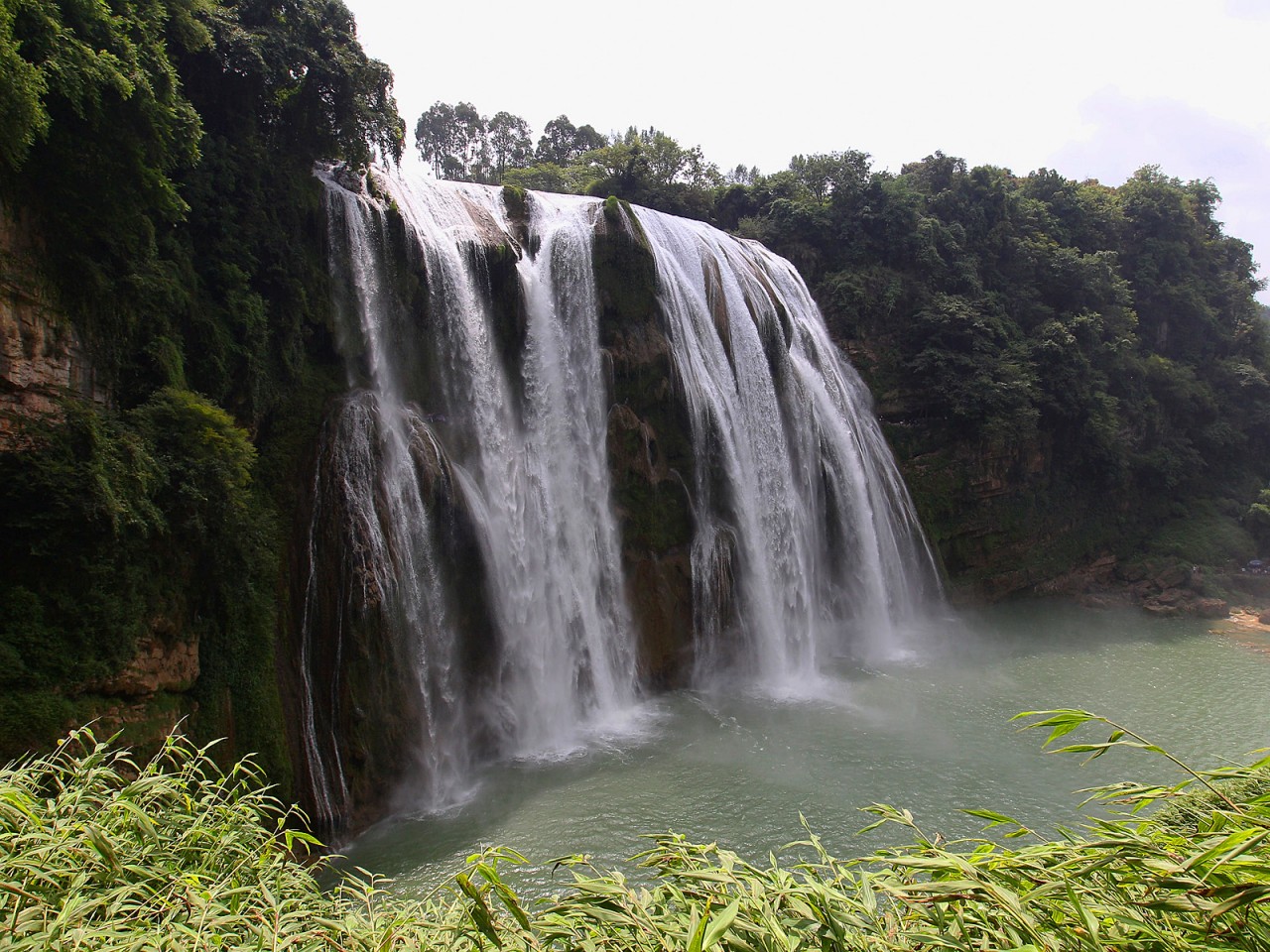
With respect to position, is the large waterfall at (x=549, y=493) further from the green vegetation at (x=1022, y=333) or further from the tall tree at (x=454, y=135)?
the tall tree at (x=454, y=135)

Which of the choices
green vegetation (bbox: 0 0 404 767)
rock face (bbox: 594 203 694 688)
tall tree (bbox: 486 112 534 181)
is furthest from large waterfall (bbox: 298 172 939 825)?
tall tree (bbox: 486 112 534 181)

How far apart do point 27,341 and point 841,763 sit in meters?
10.9

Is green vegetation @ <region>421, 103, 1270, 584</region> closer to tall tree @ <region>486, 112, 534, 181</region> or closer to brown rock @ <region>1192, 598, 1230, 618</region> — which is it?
brown rock @ <region>1192, 598, 1230, 618</region>

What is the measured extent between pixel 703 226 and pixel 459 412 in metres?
10.2

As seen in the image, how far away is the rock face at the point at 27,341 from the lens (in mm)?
6645

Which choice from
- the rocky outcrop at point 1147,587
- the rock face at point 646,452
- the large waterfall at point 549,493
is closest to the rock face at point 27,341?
the large waterfall at point 549,493

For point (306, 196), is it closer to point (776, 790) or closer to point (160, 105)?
point (160, 105)

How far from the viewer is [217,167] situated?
31.6ft

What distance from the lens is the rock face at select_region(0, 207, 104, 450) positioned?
664cm

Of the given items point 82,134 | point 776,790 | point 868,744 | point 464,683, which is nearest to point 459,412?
point 464,683

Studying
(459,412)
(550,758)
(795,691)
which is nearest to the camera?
(550,758)

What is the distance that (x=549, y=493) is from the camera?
1284 cm

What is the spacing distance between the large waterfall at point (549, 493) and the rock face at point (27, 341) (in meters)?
3.20

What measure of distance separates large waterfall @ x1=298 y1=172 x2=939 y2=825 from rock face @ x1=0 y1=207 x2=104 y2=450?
3202 millimetres
